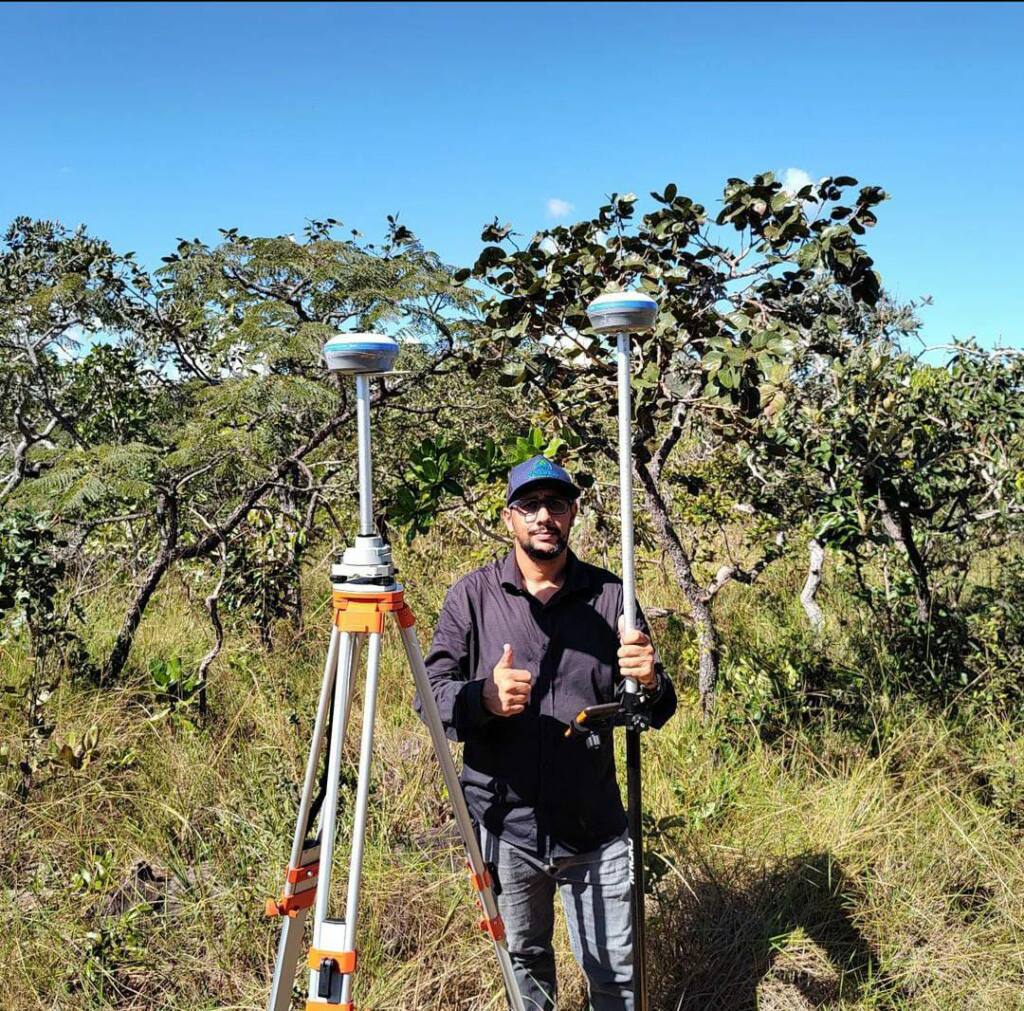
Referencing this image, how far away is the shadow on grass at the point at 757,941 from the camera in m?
2.39

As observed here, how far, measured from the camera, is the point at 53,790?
3004 mm

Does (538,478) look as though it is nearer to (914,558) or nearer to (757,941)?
(757,941)

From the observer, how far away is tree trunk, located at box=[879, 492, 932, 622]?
3.69 m

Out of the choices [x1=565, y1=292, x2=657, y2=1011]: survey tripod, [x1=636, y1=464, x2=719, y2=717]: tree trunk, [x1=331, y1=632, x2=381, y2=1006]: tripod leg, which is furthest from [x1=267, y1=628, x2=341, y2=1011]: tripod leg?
[x1=636, y1=464, x2=719, y2=717]: tree trunk

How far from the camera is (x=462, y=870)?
2637 mm

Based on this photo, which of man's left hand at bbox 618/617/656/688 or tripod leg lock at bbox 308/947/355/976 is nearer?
tripod leg lock at bbox 308/947/355/976

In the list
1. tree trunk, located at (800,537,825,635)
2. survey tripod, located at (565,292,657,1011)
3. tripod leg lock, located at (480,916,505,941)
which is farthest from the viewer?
tree trunk, located at (800,537,825,635)

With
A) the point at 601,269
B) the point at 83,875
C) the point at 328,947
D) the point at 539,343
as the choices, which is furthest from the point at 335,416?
the point at 328,947

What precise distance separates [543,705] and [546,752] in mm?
115

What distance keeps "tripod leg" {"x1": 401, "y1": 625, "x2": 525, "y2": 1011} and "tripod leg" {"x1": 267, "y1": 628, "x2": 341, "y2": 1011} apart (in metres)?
0.15

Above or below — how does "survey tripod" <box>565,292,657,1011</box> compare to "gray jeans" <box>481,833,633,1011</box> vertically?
above

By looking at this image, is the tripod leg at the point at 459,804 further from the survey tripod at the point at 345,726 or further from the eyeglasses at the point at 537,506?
the eyeglasses at the point at 537,506

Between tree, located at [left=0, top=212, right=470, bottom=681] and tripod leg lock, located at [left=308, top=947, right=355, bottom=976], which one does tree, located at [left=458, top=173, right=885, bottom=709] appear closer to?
tree, located at [left=0, top=212, right=470, bottom=681]

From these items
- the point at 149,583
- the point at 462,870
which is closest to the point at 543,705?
the point at 462,870
